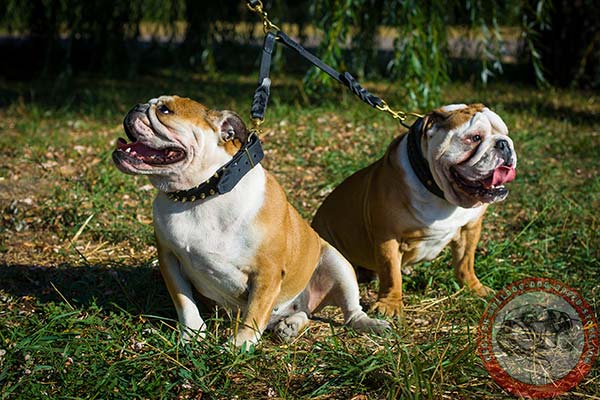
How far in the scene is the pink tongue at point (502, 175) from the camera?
307 cm

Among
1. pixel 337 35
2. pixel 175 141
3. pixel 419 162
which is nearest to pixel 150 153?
pixel 175 141

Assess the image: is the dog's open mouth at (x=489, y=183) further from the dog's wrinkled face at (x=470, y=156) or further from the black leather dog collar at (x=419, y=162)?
the black leather dog collar at (x=419, y=162)

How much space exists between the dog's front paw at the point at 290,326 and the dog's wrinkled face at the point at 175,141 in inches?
27.9

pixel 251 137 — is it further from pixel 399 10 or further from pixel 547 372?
pixel 399 10

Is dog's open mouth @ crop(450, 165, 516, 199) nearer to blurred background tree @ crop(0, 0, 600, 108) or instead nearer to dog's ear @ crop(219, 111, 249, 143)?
dog's ear @ crop(219, 111, 249, 143)

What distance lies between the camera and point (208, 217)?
8.95 ft

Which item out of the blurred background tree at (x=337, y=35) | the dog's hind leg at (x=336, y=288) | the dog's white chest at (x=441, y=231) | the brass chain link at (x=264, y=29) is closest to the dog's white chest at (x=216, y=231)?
the brass chain link at (x=264, y=29)

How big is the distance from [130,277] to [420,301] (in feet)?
4.43

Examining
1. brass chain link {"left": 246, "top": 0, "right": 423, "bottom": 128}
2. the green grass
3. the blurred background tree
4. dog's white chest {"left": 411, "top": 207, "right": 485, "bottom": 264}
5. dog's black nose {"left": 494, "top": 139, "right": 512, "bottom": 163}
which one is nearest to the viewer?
the green grass

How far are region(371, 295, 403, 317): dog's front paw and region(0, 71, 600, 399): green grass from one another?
0.08 m

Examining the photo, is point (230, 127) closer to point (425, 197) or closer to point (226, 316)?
point (226, 316)

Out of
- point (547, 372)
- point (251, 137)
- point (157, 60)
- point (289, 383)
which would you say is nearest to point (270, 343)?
point (289, 383)

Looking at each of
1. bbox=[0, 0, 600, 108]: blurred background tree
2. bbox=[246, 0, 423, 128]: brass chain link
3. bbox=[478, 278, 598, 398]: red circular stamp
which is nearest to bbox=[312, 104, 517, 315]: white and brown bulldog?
bbox=[246, 0, 423, 128]: brass chain link

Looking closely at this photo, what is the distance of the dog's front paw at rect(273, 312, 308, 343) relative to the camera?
300 centimetres
